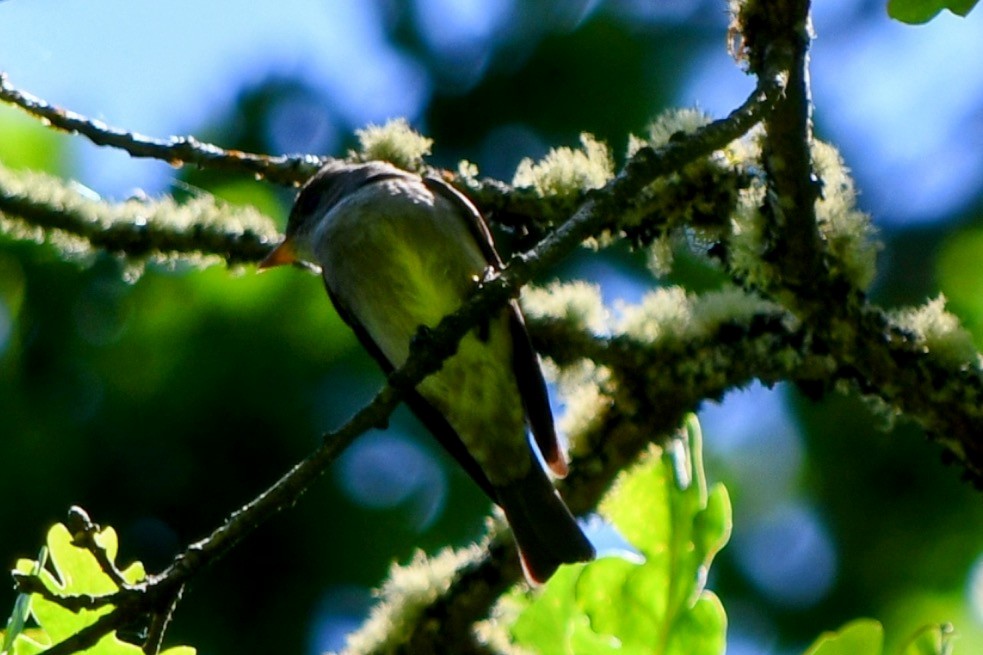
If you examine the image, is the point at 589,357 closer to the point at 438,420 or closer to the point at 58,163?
the point at 438,420

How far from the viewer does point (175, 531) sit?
20.2 ft

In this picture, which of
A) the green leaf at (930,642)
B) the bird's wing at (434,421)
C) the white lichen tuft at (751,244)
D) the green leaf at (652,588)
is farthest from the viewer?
the bird's wing at (434,421)

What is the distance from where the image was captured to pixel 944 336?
279cm

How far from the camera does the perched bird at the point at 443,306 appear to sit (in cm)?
357

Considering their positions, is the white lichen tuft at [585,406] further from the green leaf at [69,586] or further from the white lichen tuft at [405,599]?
the green leaf at [69,586]

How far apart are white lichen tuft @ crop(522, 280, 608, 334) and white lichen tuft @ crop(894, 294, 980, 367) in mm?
728

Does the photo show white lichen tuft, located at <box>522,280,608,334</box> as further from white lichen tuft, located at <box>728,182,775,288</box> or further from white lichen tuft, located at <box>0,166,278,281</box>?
white lichen tuft, located at <box>0,166,278,281</box>

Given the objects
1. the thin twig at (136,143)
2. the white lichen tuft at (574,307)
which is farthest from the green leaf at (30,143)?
the white lichen tuft at (574,307)

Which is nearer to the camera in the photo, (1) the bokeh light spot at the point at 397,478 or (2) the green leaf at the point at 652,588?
(2) the green leaf at the point at 652,588

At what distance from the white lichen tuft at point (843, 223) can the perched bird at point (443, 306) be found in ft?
2.80

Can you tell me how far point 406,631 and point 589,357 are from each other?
769 millimetres

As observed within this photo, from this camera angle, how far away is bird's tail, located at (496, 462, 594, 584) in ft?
10.0

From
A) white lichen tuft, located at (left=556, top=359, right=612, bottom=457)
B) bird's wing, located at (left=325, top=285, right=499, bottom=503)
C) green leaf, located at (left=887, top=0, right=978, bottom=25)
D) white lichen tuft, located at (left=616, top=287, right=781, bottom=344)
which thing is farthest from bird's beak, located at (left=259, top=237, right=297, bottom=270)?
green leaf, located at (left=887, top=0, right=978, bottom=25)

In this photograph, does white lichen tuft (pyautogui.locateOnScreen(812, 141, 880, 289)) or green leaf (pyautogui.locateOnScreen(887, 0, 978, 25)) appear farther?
white lichen tuft (pyautogui.locateOnScreen(812, 141, 880, 289))
